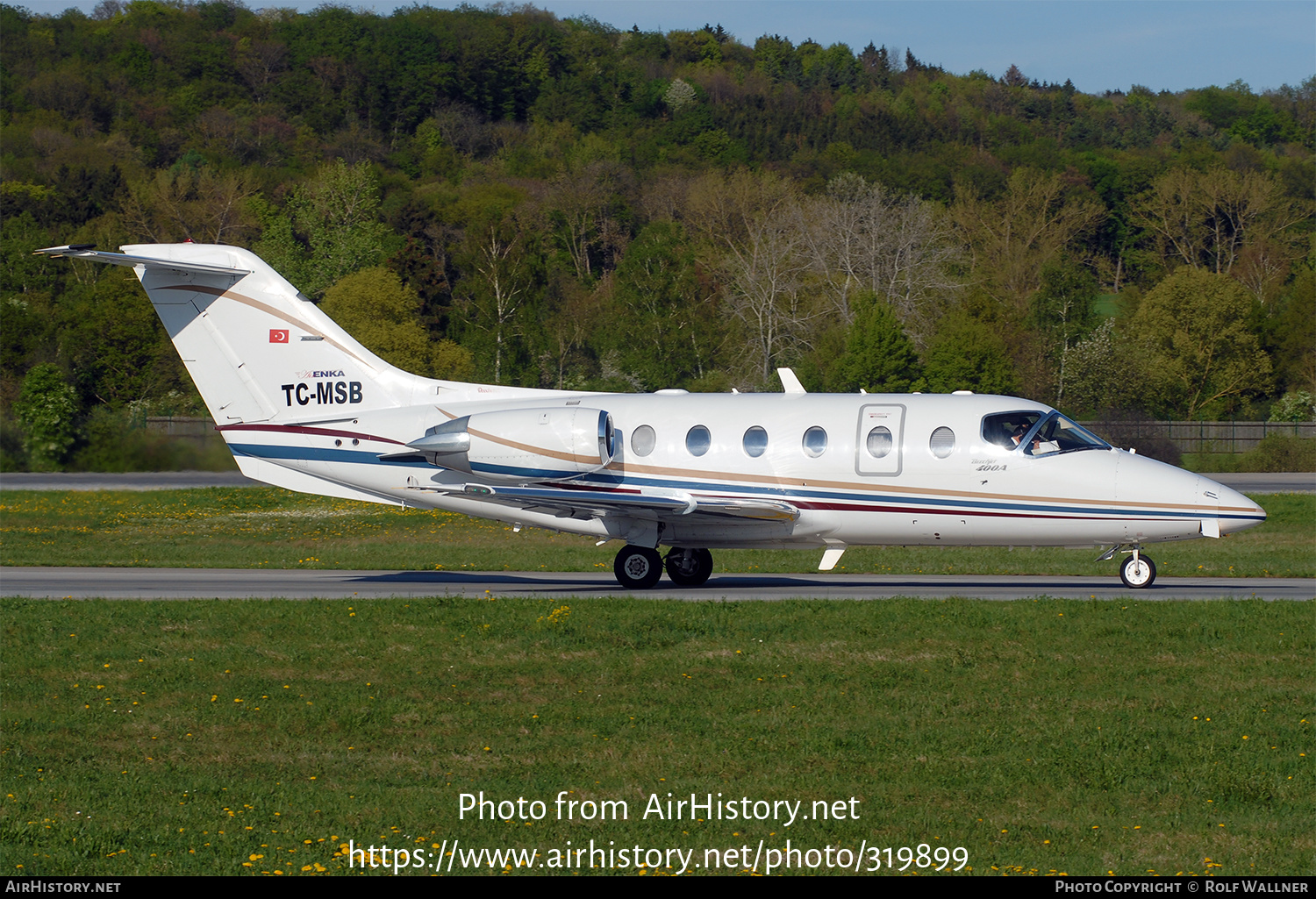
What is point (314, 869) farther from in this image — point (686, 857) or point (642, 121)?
point (642, 121)

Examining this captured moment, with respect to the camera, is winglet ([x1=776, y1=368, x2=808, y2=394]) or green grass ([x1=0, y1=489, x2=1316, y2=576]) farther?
green grass ([x1=0, y1=489, x2=1316, y2=576])

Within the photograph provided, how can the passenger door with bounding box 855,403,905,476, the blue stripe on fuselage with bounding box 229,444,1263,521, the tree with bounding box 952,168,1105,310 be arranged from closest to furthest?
the blue stripe on fuselage with bounding box 229,444,1263,521 < the passenger door with bounding box 855,403,905,476 < the tree with bounding box 952,168,1105,310

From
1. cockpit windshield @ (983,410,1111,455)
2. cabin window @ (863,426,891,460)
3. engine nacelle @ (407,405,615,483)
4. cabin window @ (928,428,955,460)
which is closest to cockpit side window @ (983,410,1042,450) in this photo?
cockpit windshield @ (983,410,1111,455)

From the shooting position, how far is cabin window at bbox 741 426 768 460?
877 inches

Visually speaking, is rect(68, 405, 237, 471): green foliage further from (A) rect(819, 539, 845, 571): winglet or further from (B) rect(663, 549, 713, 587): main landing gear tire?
(A) rect(819, 539, 845, 571): winglet

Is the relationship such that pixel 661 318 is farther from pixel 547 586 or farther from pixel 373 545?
pixel 547 586

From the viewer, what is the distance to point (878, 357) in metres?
57.1

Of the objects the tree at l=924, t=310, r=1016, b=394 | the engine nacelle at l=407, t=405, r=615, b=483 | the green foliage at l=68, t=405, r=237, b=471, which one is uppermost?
the tree at l=924, t=310, r=1016, b=394

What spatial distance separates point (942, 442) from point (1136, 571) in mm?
3926

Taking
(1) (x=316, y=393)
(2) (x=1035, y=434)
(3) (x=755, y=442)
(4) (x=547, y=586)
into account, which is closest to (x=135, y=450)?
(1) (x=316, y=393)

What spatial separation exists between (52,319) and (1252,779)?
62296mm

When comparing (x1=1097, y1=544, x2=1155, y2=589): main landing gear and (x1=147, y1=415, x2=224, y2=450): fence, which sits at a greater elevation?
(x1=147, y1=415, x2=224, y2=450): fence

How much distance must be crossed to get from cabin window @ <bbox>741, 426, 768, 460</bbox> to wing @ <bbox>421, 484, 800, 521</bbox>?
2.49 ft

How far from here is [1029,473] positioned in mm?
21391
